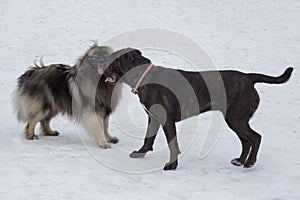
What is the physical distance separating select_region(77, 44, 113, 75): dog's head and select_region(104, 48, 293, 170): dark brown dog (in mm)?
656

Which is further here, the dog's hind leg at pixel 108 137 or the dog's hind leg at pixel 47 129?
the dog's hind leg at pixel 47 129

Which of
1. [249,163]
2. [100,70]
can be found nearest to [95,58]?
[100,70]

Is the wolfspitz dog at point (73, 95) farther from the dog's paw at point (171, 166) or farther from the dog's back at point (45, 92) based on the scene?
the dog's paw at point (171, 166)

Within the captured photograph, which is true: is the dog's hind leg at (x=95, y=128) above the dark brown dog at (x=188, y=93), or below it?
below

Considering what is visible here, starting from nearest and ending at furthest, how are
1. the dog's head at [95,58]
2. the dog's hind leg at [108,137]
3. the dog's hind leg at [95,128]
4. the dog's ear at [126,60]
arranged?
the dog's ear at [126,60] → the dog's head at [95,58] → the dog's hind leg at [95,128] → the dog's hind leg at [108,137]

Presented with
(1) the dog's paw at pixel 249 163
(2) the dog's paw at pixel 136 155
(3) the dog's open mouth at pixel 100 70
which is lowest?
(2) the dog's paw at pixel 136 155

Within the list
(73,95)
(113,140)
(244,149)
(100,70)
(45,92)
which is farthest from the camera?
(113,140)

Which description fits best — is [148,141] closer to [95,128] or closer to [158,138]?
[95,128]

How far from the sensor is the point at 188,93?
586cm

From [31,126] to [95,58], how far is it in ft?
4.71

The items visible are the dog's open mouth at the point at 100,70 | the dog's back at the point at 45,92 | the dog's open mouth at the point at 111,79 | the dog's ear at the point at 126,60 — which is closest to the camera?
the dog's ear at the point at 126,60

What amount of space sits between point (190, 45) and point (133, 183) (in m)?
11.1

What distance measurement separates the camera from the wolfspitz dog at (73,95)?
22.0ft

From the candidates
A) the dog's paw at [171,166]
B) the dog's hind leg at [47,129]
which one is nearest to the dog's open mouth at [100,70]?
the dog's hind leg at [47,129]
